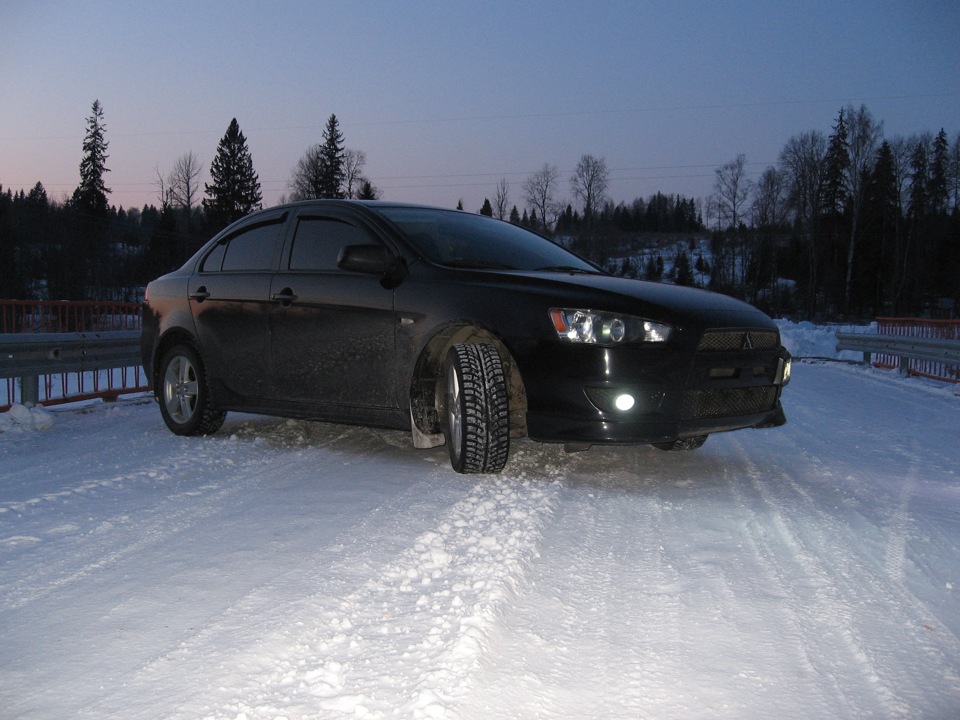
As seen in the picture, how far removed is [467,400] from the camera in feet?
13.8

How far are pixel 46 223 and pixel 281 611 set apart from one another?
6751 cm

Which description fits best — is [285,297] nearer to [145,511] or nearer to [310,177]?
[145,511]

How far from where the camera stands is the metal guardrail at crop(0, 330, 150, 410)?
7012 millimetres

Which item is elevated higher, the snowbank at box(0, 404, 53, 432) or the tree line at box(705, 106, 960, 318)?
the tree line at box(705, 106, 960, 318)

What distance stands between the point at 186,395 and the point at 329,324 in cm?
160

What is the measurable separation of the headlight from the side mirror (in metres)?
1.24

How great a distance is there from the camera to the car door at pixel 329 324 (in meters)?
4.85

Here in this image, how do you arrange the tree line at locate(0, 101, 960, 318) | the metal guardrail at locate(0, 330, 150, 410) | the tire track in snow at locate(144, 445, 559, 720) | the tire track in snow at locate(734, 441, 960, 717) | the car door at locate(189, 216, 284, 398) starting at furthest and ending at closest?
the tree line at locate(0, 101, 960, 318) < the metal guardrail at locate(0, 330, 150, 410) < the car door at locate(189, 216, 284, 398) < the tire track in snow at locate(734, 441, 960, 717) < the tire track in snow at locate(144, 445, 559, 720)

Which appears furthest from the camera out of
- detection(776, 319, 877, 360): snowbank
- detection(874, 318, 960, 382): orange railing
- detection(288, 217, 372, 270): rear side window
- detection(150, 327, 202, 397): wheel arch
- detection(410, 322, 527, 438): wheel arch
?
detection(776, 319, 877, 360): snowbank

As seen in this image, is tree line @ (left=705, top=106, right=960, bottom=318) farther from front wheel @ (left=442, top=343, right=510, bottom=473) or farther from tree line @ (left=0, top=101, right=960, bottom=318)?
front wheel @ (left=442, top=343, right=510, bottom=473)

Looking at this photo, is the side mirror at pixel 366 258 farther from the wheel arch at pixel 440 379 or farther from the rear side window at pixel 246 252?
the rear side window at pixel 246 252

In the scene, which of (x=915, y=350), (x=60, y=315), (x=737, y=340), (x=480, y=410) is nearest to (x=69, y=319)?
(x=60, y=315)

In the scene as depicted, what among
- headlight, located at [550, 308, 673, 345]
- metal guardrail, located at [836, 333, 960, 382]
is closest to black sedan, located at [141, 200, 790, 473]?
headlight, located at [550, 308, 673, 345]

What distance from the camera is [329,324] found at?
5078 mm
